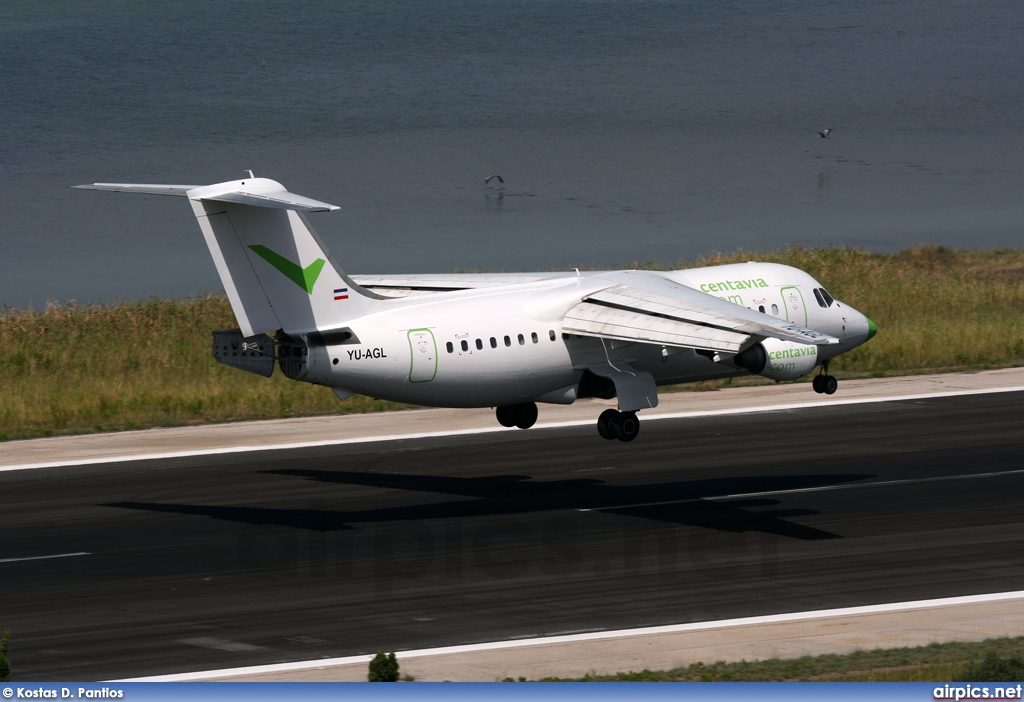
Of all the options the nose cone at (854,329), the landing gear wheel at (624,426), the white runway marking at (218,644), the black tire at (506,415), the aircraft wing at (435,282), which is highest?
the aircraft wing at (435,282)

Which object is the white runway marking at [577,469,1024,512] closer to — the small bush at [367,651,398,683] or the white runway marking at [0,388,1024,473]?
the white runway marking at [0,388,1024,473]

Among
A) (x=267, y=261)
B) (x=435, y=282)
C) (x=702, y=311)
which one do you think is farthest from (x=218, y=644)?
(x=435, y=282)

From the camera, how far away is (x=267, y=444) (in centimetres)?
3319

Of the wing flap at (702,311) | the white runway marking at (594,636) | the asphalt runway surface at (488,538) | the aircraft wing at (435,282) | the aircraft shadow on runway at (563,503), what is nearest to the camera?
the white runway marking at (594,636)

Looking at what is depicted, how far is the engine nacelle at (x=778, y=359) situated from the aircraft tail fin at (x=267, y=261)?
23.3 ft

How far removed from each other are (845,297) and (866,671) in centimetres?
3292

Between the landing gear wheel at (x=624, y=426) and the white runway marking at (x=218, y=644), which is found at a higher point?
the landing gear wheel at (x=624, y=426)

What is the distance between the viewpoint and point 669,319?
26859 mm

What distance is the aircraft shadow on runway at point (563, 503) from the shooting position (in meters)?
26.4

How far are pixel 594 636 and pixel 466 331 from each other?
8027mm

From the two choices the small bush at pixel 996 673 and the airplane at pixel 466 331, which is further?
the airplane at pixel 466 331

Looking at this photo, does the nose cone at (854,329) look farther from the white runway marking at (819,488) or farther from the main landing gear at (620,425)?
the main landing gear at (620,425)

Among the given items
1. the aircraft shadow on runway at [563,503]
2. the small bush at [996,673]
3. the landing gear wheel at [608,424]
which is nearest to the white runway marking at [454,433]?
the aircraft shadow on runway at [563,503]

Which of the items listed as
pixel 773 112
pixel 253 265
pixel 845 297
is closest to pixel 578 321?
pixel 253 265
